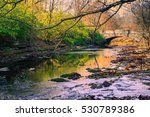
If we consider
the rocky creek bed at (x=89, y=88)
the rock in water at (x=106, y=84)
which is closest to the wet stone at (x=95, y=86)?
the rocky creek bed at (x=89, y=88)

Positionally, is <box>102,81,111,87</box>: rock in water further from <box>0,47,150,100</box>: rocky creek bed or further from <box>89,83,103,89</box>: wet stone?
<box>89,83,103,89</box>: wet stone

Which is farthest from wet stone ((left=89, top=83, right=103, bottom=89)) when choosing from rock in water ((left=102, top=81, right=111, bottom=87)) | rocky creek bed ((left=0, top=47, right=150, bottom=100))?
rock in water ((left=102, top=81, right=111, bottom=87))

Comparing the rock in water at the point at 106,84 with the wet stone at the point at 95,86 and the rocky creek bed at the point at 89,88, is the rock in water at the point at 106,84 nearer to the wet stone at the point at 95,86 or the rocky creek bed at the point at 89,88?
the rocky creek bed at the point at 89,88

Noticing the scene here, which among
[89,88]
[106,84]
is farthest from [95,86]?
[106,84]

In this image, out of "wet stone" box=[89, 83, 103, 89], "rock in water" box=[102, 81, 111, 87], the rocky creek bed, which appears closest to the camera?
the rocky creek bed

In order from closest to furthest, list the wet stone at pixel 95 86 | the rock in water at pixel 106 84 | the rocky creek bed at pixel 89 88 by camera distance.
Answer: the rocky creek bed at pixel 89 88, the wet stone at pixel 95 86, the rock in water at pixel 106 84

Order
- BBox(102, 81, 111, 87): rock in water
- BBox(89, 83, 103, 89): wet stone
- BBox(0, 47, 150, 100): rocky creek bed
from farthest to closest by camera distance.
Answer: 1. BBox(102, 81, 111, 87): rock in water
2. BBox(89, 83, 103, 89): wet stone
3. BBox(0, 47, 150, 100): rocky creek bed

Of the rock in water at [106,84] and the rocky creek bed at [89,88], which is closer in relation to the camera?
the rocky creek bed at [89,88]

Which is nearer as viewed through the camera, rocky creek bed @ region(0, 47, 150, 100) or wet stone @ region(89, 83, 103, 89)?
rocky creek bed @ region(0, 47, 150, 100)

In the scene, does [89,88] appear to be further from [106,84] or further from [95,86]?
[106,84]

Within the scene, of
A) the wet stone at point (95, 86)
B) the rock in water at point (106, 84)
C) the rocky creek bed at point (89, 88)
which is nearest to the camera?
the rocky creek bed at point (89, 88)

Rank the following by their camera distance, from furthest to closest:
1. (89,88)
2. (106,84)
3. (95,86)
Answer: (106,84), (95,86), (89,88)

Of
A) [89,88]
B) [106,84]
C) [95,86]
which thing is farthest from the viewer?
[106,84]

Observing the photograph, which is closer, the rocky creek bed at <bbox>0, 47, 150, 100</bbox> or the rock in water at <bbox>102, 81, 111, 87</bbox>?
the rocky creek bed at <bbox>0, 47, 150, 100</bbox>
